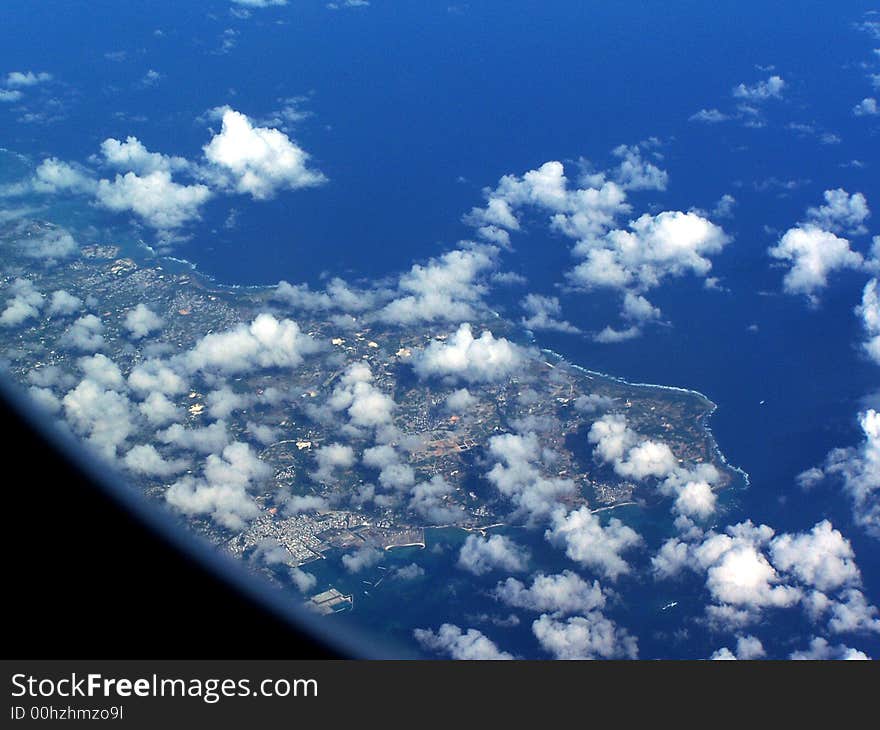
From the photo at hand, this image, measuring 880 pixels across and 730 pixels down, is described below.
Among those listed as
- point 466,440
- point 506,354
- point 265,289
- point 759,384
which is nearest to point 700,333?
point 759,384

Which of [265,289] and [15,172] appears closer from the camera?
[265,289]

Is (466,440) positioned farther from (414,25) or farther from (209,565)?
(414,25)

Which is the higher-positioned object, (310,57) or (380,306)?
(310,57)

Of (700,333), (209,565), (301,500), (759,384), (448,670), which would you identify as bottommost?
(448,670)

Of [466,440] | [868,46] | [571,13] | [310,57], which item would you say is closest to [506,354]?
[466,440]

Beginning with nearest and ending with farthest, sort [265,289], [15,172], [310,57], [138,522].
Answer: [138,522] → [265,289] → [15,172] → [310,57]

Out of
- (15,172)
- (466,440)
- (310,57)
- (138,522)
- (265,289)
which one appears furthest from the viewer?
(310,57)
